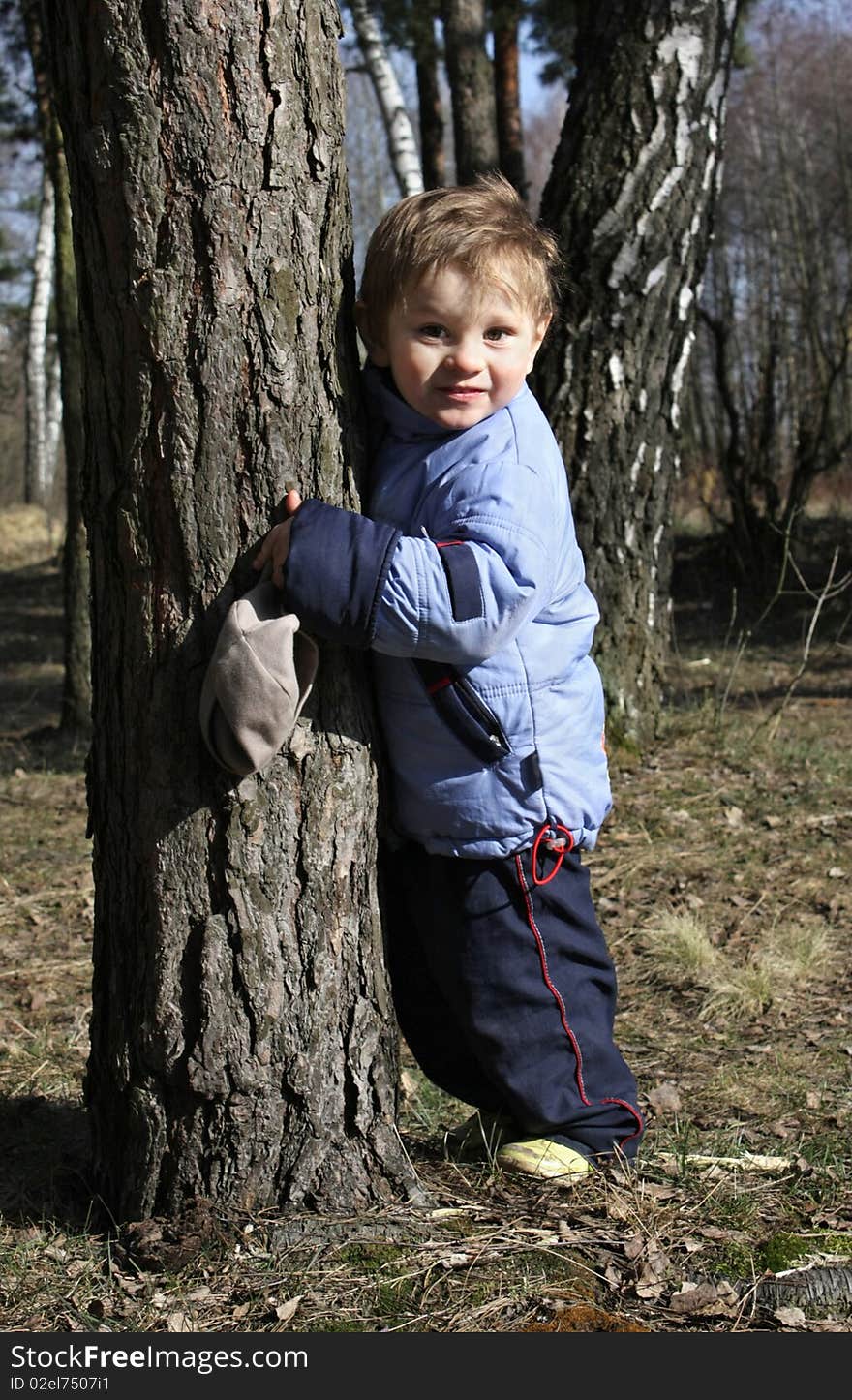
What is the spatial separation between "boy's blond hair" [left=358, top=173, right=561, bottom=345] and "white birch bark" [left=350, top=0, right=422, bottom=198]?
8.54 m

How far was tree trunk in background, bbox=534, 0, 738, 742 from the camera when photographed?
4910mm

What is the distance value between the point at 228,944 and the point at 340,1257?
1.79 feet

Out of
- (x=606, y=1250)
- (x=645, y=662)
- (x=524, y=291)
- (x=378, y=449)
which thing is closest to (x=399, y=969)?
(x=606, y=1250)

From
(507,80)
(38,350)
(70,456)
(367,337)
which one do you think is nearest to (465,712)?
(367,337)

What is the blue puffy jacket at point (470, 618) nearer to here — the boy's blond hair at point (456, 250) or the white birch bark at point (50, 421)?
the boy's blond hair at point (456, 250)

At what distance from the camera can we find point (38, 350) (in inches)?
1021

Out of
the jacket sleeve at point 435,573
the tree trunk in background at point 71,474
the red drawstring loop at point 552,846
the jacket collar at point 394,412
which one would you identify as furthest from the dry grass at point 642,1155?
the tree trunk in background at point 71,474

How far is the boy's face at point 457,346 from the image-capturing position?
2.18m

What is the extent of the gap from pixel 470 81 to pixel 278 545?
907 cm

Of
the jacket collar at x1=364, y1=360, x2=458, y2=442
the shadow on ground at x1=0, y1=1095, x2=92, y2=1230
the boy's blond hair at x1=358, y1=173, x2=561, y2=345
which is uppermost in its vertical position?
the boy's blond hair at x1=358, y1=173, x2=561, y2=345

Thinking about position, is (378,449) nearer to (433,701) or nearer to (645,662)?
(433,701)

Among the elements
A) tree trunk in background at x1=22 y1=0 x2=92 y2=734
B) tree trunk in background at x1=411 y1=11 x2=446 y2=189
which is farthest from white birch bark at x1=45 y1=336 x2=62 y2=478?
tree trunk in background at x1=22 y1=0 x2=92 y2=734

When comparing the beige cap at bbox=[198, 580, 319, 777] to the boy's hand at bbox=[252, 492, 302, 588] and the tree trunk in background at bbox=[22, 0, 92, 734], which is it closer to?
the boy's hand at bbox=[252, 492, 302, 588]

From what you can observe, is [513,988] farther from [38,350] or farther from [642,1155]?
[38,350]
